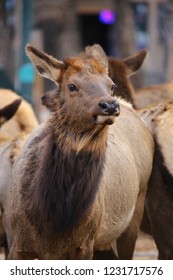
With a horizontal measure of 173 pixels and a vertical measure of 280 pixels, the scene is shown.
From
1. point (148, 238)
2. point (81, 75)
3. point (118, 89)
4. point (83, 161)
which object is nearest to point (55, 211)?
point (83, 161)

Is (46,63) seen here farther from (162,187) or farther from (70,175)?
(162,187)

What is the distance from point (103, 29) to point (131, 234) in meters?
26.8

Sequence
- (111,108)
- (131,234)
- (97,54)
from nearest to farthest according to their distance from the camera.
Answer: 1. (111,108)
2. (97,54)
3. (131,234)

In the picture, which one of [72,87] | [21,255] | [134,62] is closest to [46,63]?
[72,87]

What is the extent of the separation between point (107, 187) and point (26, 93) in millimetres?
8837

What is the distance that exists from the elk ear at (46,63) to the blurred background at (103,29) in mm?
11130

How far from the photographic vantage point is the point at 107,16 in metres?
38.6

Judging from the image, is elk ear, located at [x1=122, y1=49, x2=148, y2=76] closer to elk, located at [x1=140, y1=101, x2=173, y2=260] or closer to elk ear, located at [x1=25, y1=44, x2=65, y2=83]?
elk, located at [x1=140, y1=101, x2=173, y2=260]

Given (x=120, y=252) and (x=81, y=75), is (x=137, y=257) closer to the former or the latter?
(x=120, y=252)

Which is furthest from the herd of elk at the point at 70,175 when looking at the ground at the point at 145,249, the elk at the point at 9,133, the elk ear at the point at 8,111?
the ground at the point at 145,249

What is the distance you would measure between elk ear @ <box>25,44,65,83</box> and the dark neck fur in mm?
597

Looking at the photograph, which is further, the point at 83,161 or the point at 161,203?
the point at 161,203
